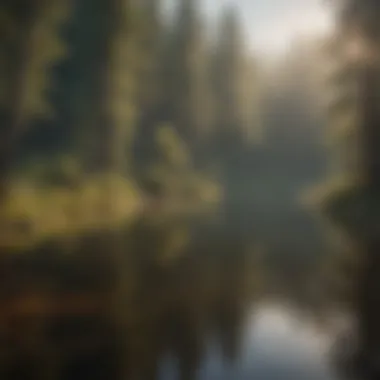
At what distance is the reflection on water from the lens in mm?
1523

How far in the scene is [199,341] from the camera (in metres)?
A: 1.63

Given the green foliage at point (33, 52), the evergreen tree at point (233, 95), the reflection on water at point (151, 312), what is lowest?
the reflection on water at point (151, 312)

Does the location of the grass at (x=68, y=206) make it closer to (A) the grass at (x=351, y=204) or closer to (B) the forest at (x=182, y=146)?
(B) the forest at (x=182, y=146)

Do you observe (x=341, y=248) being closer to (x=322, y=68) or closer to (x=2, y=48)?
(x=322, y=68)

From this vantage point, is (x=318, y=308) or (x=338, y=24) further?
(x=338, y=24)

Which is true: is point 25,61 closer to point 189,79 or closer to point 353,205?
point 189,79

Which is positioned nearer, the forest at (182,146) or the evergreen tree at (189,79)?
the forest at (182,146)

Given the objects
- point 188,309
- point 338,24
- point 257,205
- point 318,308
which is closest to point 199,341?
point 188,309

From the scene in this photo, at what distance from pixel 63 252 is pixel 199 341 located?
65 centimetres

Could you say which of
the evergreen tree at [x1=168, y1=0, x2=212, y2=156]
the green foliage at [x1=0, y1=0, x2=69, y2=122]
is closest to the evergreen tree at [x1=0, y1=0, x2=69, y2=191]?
the green foliage at [x1=0, y1=0, x2=69, y2=122]

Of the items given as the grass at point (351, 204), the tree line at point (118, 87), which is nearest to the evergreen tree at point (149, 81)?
the tree line at point (118, 87)

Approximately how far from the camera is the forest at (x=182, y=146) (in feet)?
6.73

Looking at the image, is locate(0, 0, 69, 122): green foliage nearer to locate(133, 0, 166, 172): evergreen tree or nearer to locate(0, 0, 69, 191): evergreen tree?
locate(0, 0, 69, 191): evergreen tree

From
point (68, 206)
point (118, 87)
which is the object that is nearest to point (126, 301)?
point (68, 206)
